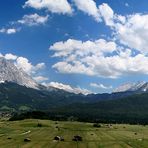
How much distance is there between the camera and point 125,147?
494 ft

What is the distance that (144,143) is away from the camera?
168000mm

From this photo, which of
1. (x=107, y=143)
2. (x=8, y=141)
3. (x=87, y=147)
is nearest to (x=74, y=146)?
(x=87, y=147)

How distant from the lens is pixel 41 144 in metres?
155

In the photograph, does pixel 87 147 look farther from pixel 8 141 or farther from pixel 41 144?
pixel 8 141

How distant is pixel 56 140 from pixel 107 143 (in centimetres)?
2467

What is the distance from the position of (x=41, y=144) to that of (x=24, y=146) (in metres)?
9.55

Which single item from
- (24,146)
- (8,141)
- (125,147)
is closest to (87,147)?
(125,147)

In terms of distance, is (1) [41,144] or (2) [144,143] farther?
(2) [144,143]

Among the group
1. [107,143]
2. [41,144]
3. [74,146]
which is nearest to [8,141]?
[41,144]

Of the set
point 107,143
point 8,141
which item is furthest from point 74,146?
point 8,141

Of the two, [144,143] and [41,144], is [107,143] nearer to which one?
[144,143]

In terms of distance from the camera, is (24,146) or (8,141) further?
(8,141)

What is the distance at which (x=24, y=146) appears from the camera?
147500mm

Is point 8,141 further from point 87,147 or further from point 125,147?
point 125,147
